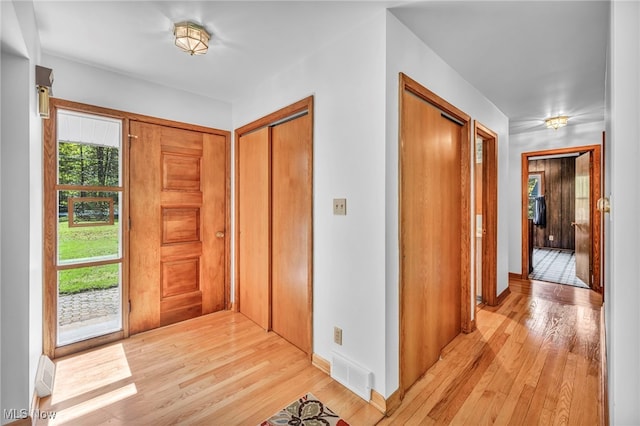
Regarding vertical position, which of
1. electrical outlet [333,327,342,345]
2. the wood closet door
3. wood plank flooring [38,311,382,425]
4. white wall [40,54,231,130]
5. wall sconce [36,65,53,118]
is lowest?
wood plank flooring [38,311,382,425]

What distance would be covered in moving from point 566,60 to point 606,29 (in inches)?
18.1

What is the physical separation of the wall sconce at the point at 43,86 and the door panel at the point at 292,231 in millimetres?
1572

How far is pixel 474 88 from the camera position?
111 inches

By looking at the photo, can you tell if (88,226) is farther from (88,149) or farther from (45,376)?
(45,376)

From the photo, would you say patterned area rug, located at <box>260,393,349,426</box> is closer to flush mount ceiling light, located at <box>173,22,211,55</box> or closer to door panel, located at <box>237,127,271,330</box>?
door panel, located at <box>237,127,271,330</box>

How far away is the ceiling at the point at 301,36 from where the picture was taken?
1690 mm

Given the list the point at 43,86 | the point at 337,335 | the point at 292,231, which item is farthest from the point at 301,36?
the point at 337,335

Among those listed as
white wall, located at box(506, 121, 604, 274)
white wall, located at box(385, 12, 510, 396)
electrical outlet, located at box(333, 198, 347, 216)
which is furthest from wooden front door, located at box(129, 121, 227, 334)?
white wall, located at box(506, 121, 604, 274)

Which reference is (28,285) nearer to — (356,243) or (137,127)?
(137,127)

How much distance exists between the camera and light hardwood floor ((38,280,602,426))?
5.51 ft

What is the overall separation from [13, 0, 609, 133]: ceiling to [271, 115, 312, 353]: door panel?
62 cm

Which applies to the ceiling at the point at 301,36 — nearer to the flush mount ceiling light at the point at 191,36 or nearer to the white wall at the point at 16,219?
the flush mount ceiling light at the point at 191,36

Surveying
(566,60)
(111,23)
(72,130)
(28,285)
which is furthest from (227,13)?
(566,60)
